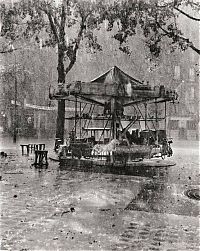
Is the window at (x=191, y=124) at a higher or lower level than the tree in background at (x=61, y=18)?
lower

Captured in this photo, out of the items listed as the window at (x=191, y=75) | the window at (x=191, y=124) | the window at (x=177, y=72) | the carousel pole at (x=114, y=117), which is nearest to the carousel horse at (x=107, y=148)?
the carousel pole at (x=114, y=117)

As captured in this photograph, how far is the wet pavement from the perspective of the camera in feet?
18.5

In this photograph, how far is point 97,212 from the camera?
7.55 metres

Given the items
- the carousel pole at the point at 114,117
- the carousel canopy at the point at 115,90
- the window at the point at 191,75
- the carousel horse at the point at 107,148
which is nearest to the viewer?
the carousel horse at the point at 107,148

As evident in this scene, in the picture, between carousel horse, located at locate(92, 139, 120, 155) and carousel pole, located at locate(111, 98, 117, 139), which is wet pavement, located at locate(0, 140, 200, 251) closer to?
carousel horse, located at locate(92, 139, 120, 155)

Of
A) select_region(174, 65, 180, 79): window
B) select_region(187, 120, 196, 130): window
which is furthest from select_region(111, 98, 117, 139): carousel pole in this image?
select_region(174, 65, 180, 79): window

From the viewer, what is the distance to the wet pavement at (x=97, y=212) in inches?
222

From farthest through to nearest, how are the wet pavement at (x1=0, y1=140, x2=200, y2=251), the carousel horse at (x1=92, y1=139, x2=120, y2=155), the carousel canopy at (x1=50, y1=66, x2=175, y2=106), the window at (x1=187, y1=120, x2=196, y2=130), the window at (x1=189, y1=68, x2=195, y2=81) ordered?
the window at (x1=189, y1=68, x2=195, y2=81)
the window at (x1=187, y1=120, x2=196, y2=130)
the carousel canopy at (x1=50, y1=66, x2=175, y2=106)
the carousel horse at (x1=92, y1=139, x2=120, y2=155)
the wet pavement at (x1=0, y1=140, x2=200, y2=251)

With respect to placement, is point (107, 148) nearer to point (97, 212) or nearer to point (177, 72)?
point (97, 212)

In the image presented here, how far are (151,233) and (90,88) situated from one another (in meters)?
9.32

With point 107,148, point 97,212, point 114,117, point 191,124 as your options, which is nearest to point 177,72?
point 191,124

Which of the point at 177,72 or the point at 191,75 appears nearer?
the point at 177,72

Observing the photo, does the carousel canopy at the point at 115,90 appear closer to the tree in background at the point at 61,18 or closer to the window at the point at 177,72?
the tree in background at the point at 61,18

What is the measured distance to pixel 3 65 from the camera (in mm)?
46031
